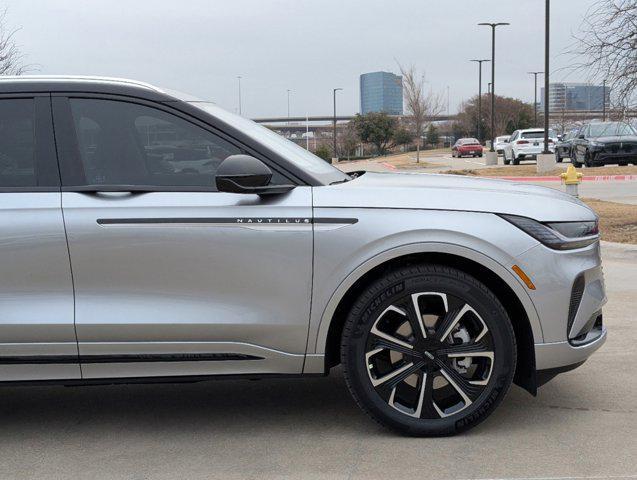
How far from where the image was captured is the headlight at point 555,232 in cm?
402

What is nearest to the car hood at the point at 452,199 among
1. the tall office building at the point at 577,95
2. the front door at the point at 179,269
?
the front door at the point at 179,269

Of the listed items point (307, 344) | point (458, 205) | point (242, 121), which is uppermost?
point (242, 121)

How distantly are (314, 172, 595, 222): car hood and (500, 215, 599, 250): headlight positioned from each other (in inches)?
1.1

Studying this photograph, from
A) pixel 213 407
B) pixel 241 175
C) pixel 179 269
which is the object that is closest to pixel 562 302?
pixel 241 175

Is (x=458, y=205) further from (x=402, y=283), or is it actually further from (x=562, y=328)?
(x=562, y=328)

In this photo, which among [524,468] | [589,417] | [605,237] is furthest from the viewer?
[605,237]

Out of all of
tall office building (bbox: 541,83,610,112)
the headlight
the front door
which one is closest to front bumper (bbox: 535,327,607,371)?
the headlight

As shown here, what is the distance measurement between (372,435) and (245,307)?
902mm

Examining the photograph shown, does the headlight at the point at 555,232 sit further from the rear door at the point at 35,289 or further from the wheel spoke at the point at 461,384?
the rear door at the point at 35,289

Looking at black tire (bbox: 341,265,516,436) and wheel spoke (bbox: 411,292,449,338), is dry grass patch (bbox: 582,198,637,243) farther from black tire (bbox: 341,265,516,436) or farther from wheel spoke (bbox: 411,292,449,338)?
wheel spoke (bbox: 411,292,449,338)

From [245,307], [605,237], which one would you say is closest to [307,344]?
[245,307]

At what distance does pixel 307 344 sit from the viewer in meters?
4.02

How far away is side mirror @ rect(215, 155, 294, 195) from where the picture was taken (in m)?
3.84

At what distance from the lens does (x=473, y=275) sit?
4.11 meters
